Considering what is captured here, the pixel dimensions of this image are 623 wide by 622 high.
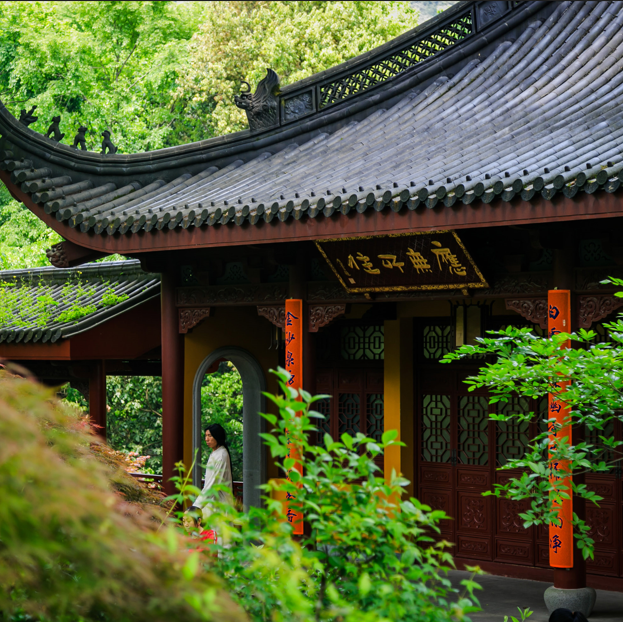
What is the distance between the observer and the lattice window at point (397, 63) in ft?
26.2

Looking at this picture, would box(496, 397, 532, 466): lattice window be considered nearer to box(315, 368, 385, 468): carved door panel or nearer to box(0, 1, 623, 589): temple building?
box(0, 1, 623, 589): temple building

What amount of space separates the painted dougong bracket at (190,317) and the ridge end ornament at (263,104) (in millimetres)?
1893

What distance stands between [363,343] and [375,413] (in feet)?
2.25

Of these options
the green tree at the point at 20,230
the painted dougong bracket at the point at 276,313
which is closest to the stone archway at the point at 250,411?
the painted dougong bracket at the point at 276,313

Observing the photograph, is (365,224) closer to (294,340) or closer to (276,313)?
(294,340)

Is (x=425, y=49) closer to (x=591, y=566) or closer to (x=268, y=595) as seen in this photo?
(x=591, y=566)

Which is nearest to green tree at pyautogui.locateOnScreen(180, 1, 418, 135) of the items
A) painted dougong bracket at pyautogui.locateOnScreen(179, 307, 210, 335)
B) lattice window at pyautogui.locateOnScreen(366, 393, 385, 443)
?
lattice window at pyautogui.locateOnScreen(366, 393, 385, 443)

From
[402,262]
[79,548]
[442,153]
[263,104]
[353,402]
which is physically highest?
[263,104]

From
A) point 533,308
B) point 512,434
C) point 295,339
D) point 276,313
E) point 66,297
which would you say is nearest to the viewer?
point 533,308

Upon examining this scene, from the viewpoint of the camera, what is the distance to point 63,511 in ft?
5.20

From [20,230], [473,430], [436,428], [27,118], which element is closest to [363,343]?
[436,428]

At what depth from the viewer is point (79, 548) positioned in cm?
166

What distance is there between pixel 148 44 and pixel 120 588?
70.0ft

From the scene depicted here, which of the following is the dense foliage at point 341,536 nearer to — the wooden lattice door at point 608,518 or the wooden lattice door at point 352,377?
the wooden lattice door at point 608,518
